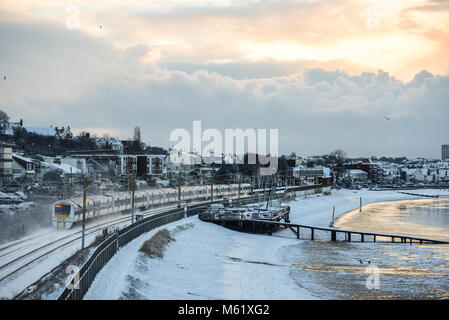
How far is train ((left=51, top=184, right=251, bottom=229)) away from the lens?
41.1 metres

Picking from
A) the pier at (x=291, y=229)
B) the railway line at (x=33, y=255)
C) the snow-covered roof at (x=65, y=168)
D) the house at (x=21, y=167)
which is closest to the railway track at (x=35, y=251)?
the railway line at (x=33, y=255)

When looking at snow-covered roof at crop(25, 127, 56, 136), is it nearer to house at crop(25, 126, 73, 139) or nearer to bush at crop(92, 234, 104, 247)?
house at crop(25, 126, 73, 139)

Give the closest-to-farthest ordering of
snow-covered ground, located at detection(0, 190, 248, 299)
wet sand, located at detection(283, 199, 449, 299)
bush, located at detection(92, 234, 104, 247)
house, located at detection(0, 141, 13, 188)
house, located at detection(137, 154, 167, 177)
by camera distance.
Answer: snow-covered ground, located at detection(0, 190, 248, 299) → wet sand, located at detection(283, 199, 449, 299) → bush, located at detection(92, 234, 104, 247) → house, located at detection(0, 141, 13, 188) → house, located at detection(137, 154, 167, 177)

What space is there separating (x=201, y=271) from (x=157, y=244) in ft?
15.9

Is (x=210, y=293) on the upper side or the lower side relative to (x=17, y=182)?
lower

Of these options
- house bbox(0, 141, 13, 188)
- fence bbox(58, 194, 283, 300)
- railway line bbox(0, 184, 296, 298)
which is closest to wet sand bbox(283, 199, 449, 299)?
fence bbox(58, 194, 283, 300)

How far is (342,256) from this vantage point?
40.5 metres

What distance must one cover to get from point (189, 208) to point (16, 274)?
33085 millimetres

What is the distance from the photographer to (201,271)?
32062 millimetres

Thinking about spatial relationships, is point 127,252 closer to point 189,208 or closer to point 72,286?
point 72,286

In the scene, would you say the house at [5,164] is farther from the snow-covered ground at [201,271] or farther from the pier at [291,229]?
the snow-covered ground at [201,271]

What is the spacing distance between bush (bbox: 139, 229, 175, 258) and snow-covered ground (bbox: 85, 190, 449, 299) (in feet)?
1.54
